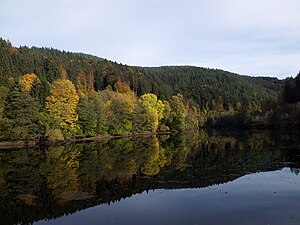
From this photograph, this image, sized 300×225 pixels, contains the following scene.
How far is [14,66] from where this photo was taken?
118 metres

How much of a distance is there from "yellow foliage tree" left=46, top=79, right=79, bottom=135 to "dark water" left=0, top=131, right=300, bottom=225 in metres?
28.6

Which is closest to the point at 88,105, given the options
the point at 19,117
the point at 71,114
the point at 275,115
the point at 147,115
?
the point at 71,114

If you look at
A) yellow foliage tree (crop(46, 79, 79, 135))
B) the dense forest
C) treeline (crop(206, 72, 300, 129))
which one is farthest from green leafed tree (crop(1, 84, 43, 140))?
treeline (crop(206, 72, 300, 129))

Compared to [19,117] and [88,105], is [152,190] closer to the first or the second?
[19,117]

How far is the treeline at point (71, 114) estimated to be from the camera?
64312 millimetres

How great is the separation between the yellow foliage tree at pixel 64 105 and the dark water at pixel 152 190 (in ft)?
93.8

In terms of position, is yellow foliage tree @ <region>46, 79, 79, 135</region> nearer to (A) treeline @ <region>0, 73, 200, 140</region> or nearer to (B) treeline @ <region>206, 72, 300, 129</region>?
(A) treeline @ <region>0, 73, 200, 140</region>

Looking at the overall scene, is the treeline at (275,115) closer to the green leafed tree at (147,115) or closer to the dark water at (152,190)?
the green leafed tree at (147,115)

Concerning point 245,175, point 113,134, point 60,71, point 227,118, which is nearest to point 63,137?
point 113,134

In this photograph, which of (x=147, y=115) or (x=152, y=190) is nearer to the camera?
(x=152, y=190)

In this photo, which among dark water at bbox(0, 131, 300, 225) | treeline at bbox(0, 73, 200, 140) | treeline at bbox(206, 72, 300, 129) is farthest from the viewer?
treeline at bbox(206, 72, 300, 129)

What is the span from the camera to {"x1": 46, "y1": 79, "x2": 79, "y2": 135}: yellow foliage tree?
238 feet

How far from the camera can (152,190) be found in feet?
88.6

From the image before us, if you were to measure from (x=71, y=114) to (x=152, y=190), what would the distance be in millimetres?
51365
